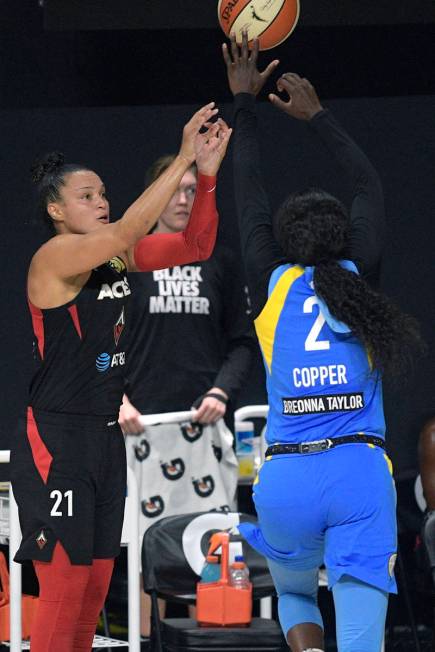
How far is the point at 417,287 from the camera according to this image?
21.3 feet

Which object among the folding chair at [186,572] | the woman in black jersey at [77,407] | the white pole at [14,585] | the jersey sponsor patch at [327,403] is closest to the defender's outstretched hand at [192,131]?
the woman in black jersey at [77,407]

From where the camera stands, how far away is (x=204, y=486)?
226 inches

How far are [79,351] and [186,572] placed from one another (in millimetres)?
1706

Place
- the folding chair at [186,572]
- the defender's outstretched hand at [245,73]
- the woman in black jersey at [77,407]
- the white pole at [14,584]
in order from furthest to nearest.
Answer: the folding chair at [186,572]
the white pole at [14,584]
the defender's outstretched hand at [245,73]
the woman in black jersey at [77,407]

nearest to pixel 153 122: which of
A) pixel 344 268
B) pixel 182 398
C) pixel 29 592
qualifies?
pixel 182 398

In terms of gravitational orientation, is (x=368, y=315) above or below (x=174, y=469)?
above

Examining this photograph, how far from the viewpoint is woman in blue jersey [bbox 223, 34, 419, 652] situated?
372 cm

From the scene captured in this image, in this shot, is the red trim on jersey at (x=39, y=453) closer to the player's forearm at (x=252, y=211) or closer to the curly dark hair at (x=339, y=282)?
the player's forearm at (x=252, y=211)

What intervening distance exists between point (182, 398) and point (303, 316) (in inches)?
82.5

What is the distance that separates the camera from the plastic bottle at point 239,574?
519 centimetres

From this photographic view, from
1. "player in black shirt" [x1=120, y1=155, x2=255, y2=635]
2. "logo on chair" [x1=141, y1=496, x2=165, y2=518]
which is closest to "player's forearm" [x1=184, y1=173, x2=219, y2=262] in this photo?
"player in black shirt" [x1=120, y1=155, x2=255, y2=635]

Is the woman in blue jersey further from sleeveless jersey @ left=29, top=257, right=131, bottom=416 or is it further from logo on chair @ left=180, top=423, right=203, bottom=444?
logo on chair @ left=180, top=423, right=203, bottom=444

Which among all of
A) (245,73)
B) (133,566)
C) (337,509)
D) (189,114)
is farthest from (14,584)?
(189,114)

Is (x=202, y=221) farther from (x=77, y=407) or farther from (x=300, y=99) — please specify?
(x=77, y=407)
